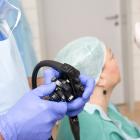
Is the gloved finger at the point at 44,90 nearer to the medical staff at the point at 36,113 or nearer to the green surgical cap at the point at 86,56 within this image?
the medical staff at the point at 36,113

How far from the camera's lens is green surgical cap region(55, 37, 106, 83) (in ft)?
4.89

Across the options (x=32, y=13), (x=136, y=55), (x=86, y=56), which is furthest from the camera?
(x=136, y=55)

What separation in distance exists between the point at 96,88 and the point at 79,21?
2018 mm

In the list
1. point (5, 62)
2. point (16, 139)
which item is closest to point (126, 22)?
point (5, 62)

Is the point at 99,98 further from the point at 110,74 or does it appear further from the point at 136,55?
the point at 136,55

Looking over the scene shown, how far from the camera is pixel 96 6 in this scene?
3.46m

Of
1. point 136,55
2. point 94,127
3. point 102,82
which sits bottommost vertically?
point 136,55

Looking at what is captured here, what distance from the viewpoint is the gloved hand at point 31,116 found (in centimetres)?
87

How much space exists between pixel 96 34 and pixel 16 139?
2.76m

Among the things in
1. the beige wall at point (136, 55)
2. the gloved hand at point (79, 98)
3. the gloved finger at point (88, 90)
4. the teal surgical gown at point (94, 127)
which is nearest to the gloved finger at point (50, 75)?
the gloved hand at point (79, 98)

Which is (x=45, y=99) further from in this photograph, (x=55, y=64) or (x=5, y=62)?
(x=5, y=62)

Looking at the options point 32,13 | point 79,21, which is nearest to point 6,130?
point 32,13

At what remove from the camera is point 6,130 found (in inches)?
34.4

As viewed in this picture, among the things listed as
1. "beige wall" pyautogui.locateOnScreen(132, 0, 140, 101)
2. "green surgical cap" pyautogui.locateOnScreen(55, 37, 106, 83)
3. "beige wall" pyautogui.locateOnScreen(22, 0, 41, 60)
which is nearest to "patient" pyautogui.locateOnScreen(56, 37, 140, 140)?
"green surgical cap" pyautogui.locateOnScreen(55, 37, 106, 83)
